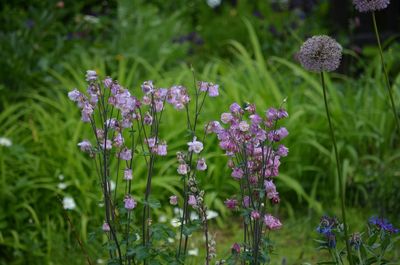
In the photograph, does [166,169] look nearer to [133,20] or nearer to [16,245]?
[16,245]

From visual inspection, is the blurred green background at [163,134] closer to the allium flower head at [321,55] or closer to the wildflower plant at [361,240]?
the wildflower plant at [361,240]

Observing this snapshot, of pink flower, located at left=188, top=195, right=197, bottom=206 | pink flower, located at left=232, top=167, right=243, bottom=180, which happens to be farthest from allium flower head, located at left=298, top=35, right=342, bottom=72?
pink flower, located at left=188, top=195, right=197, bottom=206

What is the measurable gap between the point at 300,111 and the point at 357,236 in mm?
2012

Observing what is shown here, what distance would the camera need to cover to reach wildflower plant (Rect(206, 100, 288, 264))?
177cm

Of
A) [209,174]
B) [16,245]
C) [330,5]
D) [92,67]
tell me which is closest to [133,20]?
[92,67]

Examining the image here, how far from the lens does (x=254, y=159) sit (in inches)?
72.4

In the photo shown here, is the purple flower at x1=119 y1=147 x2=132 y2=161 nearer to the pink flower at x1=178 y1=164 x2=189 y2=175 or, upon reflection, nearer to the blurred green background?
the pink flower at x1=178 y1=164 x2=189 y2=175

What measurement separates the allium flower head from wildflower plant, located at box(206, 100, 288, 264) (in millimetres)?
165

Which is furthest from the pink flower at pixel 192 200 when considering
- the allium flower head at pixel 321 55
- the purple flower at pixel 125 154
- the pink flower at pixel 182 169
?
the allium flower head at pixel 321 55

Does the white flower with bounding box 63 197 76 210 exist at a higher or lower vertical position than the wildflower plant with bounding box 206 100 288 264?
higher

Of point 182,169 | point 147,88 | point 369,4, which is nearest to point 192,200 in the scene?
point 182,169

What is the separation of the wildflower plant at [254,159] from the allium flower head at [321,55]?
165 mm

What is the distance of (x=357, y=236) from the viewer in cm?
187

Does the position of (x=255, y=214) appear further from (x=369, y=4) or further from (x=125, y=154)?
(x=369, y=4)
